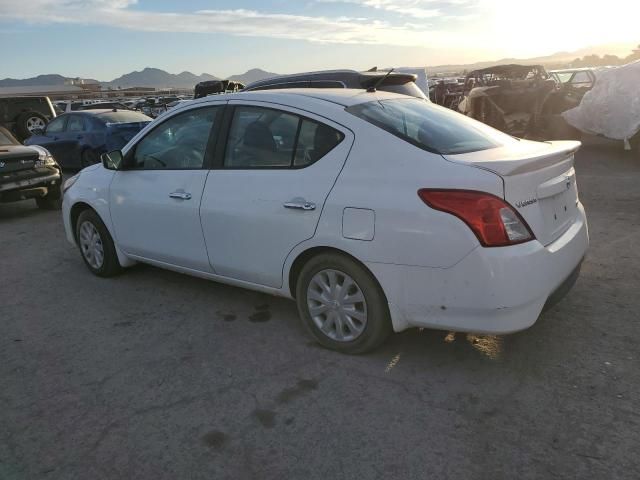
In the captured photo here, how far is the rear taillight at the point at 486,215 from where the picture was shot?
9.18 feet

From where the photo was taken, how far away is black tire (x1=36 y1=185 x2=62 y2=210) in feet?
29.4

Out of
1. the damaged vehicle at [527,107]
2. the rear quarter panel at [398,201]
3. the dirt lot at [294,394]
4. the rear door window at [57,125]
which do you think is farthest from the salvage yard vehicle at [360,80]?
the rear door window at [57,125]

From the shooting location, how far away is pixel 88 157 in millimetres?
12172

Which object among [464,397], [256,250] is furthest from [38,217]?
[464,397]

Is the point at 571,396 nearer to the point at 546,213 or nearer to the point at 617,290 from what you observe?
the point at 546,213

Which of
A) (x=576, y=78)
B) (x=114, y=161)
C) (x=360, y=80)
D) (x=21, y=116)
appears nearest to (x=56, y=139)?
(x=21, y=116)

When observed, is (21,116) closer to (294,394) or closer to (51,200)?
(51,200)

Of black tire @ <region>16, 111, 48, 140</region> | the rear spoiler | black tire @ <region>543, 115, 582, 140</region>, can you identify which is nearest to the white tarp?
black tire @ <region>543, 115, 582, 140</region>

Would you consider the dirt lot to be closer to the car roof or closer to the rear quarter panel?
the rear quarter panel

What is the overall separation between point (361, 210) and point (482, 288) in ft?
2.56

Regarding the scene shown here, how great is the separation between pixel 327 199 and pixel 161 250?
177cm

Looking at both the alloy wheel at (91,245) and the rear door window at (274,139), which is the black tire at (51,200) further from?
the rear door window at (274,139)

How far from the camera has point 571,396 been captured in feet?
9.55

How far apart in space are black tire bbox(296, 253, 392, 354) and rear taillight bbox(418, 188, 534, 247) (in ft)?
2.08
